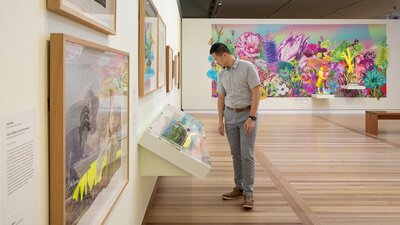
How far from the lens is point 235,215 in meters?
4.13

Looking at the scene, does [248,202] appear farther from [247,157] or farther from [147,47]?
[147,47]

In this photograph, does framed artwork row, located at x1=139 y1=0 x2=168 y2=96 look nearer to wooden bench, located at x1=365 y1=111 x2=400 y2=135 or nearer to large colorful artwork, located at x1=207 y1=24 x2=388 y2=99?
wooden bench, located at x1=365 y1=111 x2=400 y2=135

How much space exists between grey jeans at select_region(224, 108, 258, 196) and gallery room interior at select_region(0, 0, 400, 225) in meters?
0.01

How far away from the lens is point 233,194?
15.3 ft

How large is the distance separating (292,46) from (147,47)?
12.0 meters

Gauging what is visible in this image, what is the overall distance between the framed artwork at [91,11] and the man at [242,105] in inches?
88.1

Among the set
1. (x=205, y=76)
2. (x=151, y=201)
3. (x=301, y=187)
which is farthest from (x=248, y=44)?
(x=151, y=201)

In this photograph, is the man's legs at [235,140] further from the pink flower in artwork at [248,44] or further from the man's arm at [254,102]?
the pink flower in artwork at [248,44]

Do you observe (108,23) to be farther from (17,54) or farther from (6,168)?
(6,168)

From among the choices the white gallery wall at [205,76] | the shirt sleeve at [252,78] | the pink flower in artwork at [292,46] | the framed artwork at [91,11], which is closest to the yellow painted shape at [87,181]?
the framed artwork at [91,11]

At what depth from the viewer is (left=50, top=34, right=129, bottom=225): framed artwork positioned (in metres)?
1.37

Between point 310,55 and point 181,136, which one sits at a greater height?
point 310,55

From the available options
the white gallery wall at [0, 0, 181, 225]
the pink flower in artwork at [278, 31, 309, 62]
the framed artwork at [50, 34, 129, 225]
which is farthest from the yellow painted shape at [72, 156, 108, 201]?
the pink flower in artwork at [278, 31, 309, 62]

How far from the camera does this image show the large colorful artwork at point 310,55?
596 inches
